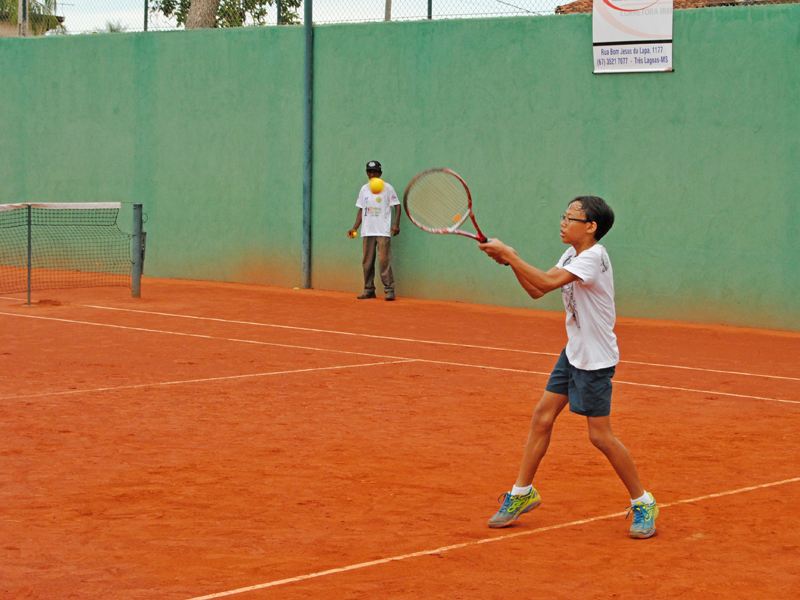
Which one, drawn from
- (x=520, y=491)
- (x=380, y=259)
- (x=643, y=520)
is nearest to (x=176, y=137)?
(x=380, y=259)

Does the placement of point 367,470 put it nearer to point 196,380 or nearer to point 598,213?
point 598,213

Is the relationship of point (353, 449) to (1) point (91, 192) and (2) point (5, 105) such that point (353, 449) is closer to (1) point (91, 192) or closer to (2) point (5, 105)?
(1) point (91, 192)

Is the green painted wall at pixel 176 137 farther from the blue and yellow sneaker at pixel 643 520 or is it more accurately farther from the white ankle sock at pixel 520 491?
the blue and yellow sneaker at pixel 643 520

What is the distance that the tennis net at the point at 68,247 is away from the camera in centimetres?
1752

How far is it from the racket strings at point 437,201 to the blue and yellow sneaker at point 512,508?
181 centimetres

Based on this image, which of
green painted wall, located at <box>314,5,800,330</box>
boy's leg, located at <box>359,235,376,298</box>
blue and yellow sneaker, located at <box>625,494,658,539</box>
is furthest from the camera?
boy's leg, located at <box>359,235,376,298</box>

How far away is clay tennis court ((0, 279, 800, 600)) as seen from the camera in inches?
159

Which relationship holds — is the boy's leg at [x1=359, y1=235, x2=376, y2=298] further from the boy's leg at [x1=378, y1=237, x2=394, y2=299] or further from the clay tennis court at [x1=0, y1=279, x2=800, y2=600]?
the clay tennis court at [x1=0, y1=279, x2=800, y2=600]

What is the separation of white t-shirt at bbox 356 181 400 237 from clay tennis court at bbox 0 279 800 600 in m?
3.98

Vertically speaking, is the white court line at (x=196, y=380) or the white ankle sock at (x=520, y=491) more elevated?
the white ankle sock at (x=520, y=491)

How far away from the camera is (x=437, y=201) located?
6.52 metres

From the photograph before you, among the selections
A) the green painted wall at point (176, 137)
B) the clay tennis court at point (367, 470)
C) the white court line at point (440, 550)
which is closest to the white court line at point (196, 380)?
the clay tennis court at point (367, 470)

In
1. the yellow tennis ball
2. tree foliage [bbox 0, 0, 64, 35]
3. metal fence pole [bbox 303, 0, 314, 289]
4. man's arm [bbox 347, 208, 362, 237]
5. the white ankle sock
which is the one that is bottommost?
the white ankle sock

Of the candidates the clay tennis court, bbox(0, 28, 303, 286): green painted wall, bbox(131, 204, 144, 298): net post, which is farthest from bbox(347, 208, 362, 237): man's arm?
the clay tennis court
